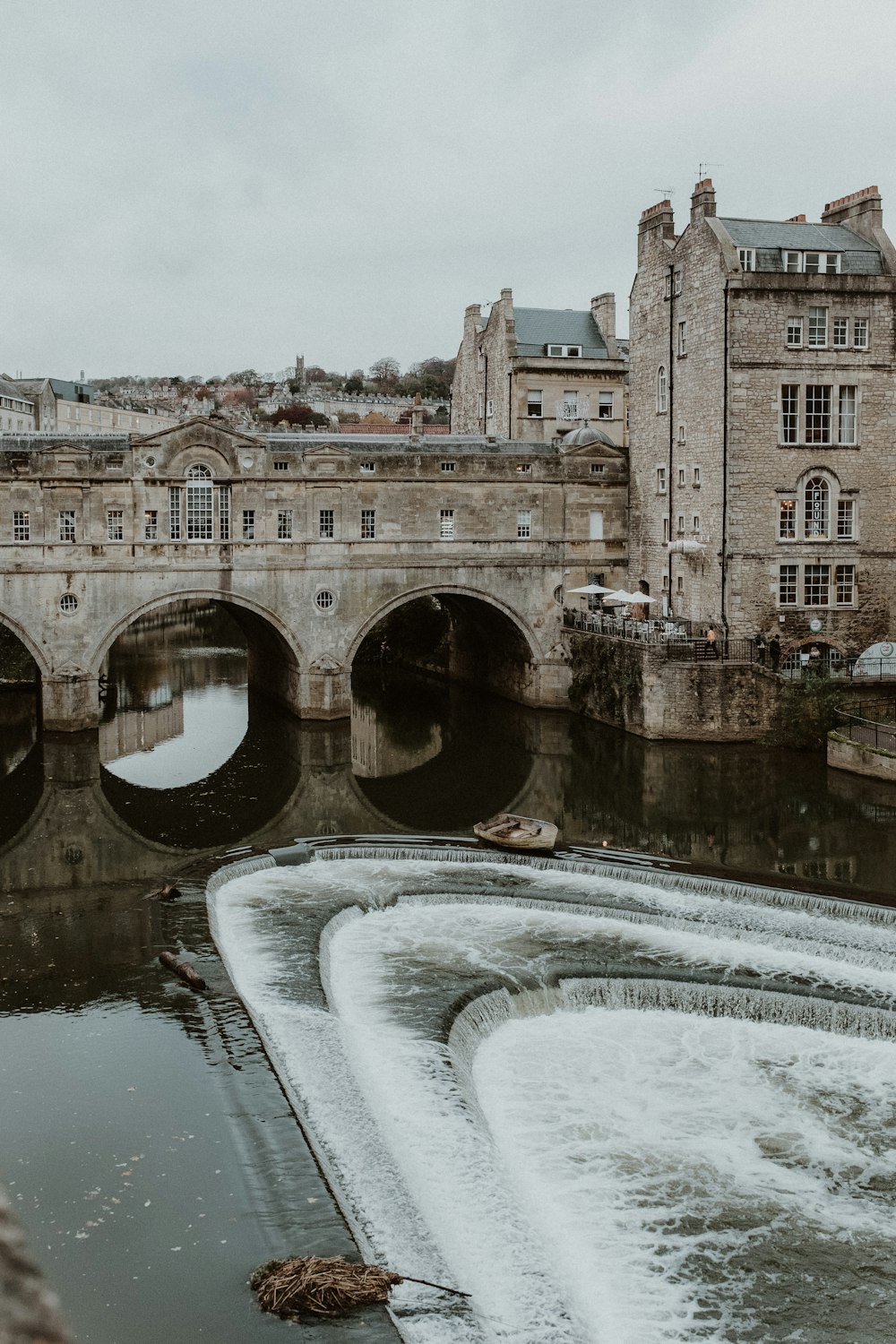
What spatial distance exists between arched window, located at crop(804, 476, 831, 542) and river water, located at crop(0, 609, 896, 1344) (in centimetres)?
999

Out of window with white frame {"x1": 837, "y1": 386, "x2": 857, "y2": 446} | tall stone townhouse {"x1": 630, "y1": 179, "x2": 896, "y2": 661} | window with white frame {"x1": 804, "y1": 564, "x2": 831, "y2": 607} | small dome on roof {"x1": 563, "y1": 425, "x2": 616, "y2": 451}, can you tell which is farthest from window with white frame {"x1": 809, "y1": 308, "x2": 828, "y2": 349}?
small dome on roof {"x1": 563, "y1": 425, "x2": 616, "y2": 451}

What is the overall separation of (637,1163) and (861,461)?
29359 mm

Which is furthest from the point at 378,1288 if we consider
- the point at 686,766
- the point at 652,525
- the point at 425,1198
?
the point at 652,525

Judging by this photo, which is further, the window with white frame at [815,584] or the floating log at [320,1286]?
the window with white frame at [815,584]

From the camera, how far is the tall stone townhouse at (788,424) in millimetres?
37812

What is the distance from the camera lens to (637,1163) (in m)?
14.3

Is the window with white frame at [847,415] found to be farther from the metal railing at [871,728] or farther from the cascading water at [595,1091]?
the cascading water at [595,1091]

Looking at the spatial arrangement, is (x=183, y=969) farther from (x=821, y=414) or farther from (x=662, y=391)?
(x=662, y=391)

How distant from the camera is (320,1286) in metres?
11.8

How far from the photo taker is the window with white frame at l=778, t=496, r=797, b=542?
127 feet

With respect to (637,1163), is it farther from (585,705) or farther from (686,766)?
(585,705)

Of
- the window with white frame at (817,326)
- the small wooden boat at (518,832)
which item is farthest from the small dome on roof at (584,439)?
the small wooden boat at (518,832)

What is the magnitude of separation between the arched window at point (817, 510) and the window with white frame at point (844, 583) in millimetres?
1176

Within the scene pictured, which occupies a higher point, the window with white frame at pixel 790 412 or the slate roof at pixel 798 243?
the slate roof at pixel 798 243
